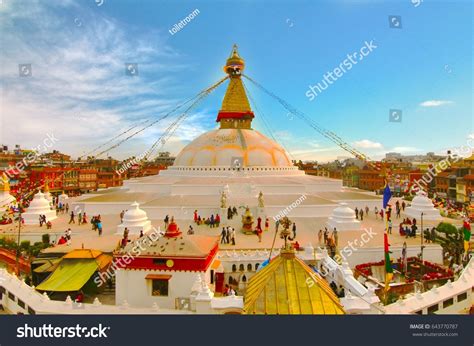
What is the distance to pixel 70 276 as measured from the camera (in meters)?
6.17

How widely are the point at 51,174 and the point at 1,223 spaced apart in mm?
17817

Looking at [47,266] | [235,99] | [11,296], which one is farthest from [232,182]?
[235,99]

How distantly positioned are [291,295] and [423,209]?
40.1ft

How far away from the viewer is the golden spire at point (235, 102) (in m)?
23.8

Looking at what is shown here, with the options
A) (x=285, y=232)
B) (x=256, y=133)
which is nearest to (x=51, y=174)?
(x=256, y=133)

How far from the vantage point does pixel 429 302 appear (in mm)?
5309

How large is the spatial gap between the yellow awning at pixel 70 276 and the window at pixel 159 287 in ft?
5.11

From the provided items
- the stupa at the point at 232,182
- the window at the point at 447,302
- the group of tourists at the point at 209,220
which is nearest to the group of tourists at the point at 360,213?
the stupa at the point at 232,182

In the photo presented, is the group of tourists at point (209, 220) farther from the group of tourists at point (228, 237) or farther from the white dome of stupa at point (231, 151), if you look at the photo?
the white dome of stupa at point (231, 151)

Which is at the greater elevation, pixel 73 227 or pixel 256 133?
pixel 256 133

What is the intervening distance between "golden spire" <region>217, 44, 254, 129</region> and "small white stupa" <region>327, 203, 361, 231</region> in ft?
47.9

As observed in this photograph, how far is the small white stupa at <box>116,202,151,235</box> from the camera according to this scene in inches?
395
